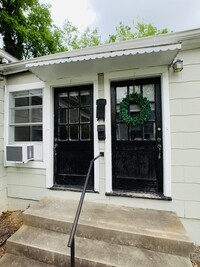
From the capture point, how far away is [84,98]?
2828 mm

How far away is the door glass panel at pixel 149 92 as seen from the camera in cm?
253

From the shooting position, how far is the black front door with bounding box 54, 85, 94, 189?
2.77m

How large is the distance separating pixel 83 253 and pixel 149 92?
2284 millimetres

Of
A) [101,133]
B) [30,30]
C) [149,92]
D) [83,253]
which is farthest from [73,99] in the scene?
[30,30]

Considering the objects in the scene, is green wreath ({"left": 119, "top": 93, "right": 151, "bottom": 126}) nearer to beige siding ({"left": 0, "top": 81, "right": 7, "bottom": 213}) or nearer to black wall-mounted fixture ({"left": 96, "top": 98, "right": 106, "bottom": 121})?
black wall-mounted fixture ({"left": 96, "top": 98, "right": 106, "bottom": 121})

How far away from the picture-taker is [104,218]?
6.89 ft

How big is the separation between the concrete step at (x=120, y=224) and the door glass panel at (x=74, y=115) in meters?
1.36

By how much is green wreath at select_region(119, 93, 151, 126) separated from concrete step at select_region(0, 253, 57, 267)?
2063mm

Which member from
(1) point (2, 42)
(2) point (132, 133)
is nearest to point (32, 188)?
(2) point (132, 133)

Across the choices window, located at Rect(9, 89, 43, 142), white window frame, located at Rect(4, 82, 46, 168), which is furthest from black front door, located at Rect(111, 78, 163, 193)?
window, located at Rect(9, 89, 43, 142)

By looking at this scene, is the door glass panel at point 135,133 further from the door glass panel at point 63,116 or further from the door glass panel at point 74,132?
the door glass panel at point 63,116

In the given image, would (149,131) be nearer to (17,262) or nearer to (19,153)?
(19,153)

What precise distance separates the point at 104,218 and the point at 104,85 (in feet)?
6.40

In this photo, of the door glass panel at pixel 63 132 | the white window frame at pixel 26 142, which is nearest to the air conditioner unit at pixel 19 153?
the white window frame at pixel 26 142
